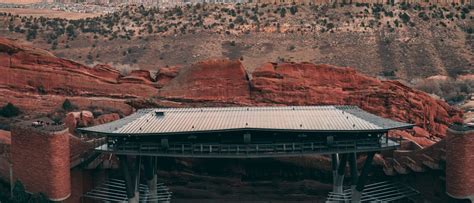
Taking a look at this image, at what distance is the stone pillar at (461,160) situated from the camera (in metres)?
32.1

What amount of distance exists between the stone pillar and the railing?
318cm

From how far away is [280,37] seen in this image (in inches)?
3548

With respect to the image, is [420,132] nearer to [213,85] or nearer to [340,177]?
[340,177]

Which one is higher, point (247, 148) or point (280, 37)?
point (280, 37)

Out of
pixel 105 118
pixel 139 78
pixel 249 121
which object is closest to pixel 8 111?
pixel 105 118

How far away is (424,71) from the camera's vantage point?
79875mm

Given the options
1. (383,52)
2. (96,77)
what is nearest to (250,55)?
(383,52)

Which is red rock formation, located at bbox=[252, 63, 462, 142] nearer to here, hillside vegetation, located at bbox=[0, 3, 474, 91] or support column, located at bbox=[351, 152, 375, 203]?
support column, located at bbox=[351, 152, 375, 203]

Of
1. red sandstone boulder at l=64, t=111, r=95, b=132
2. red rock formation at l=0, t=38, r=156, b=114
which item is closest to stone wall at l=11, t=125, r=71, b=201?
red sandstone boulder at l=64, t=111, r=95, b=132

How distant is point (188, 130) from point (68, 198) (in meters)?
8.69

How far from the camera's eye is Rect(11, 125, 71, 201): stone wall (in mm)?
33031

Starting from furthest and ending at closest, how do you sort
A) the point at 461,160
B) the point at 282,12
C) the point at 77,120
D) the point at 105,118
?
the point at 282,12, the point at 105,118, the point at 77,120, the point at 461,160

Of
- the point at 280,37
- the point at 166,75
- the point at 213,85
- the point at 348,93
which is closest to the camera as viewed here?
the point at 348,93

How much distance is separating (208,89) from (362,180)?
14.7m
